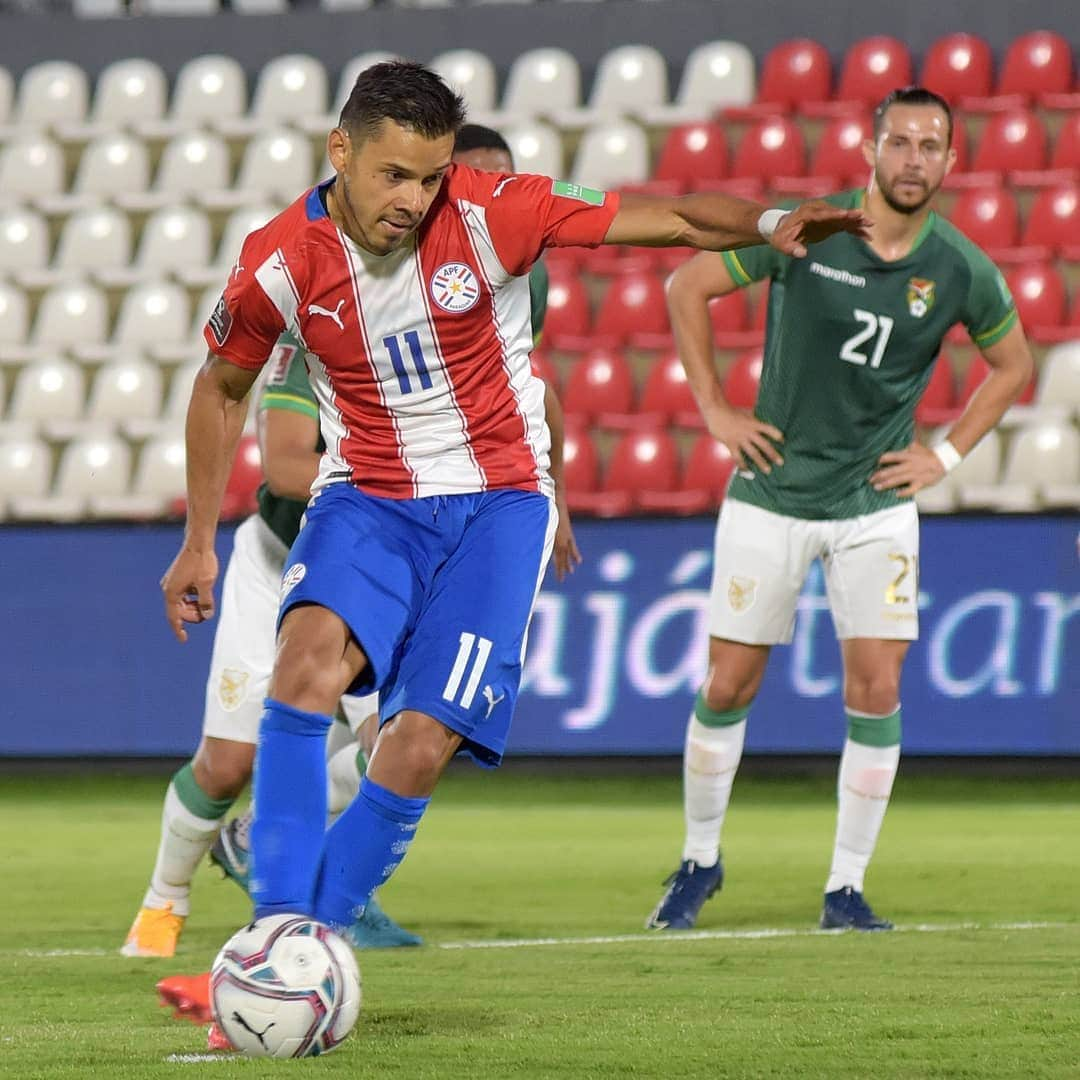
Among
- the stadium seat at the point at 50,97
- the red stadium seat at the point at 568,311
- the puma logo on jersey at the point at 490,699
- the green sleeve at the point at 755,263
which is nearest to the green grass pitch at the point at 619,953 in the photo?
the puma logo on jersey at the point at 490,699

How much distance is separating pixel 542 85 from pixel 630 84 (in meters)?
0.56

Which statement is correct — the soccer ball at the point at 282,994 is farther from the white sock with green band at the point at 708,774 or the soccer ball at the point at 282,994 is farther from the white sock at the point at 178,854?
the white sock with green band at the point at 708,774

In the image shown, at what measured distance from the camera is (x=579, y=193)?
4016 millimetres

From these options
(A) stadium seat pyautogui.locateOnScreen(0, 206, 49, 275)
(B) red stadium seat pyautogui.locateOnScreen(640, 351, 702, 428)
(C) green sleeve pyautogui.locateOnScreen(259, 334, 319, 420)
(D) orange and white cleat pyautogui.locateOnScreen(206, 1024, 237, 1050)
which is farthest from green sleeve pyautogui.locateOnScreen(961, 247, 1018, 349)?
(A) stadium seat pyautogui.locateOnScreen(0, 206, 49, 275)

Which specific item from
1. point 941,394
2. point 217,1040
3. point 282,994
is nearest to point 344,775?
point 217,1040

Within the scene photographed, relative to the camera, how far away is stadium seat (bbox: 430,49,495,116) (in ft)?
43.5

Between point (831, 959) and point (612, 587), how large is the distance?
4556mm

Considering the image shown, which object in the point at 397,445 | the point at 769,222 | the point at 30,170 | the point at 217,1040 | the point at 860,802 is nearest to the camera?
the point at 217,1040

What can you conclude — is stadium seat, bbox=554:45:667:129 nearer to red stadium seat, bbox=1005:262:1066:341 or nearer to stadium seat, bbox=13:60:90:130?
red stadium seat, bbox=1005:262:1066:341

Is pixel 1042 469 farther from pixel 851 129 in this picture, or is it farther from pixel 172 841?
pixel 172 841

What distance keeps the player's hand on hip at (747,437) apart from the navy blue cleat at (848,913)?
3.97ft

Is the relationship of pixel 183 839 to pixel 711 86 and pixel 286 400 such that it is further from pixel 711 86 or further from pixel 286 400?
pixel 711 86

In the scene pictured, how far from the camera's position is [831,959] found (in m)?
4.86

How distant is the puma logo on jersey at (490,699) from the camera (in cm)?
393
